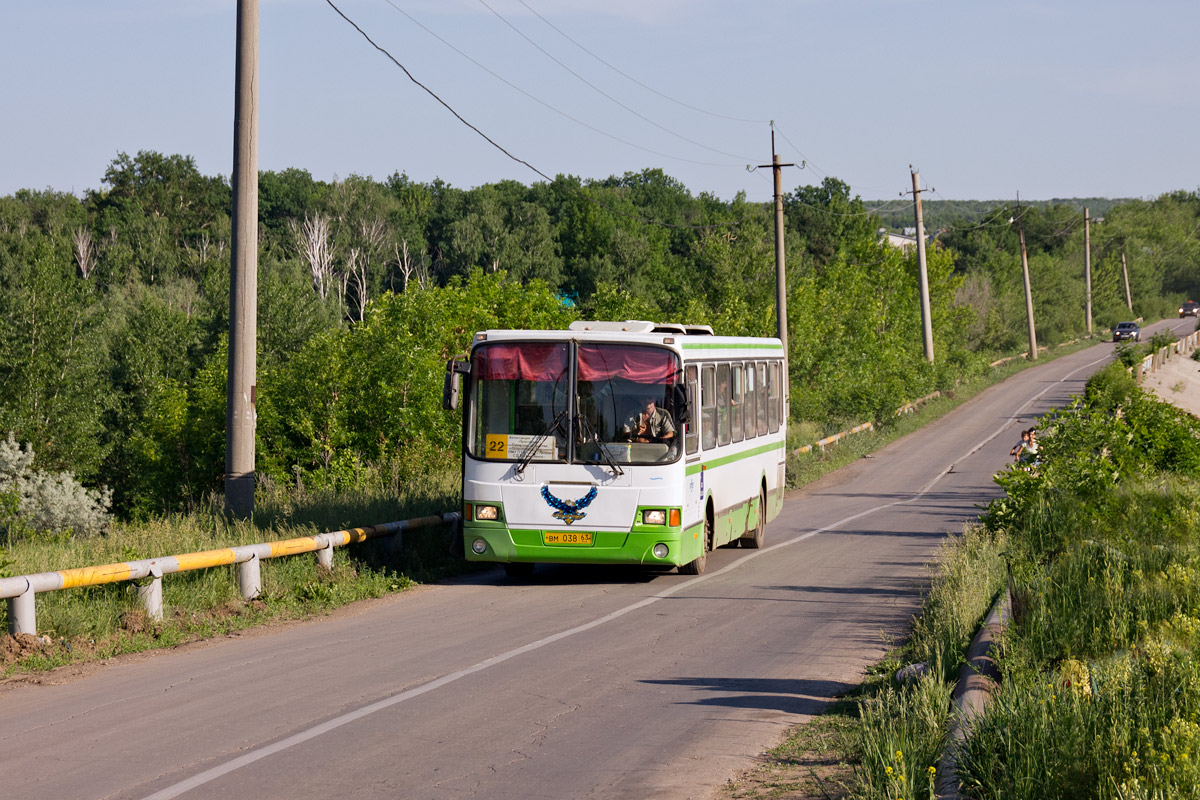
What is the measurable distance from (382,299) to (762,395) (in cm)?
1594

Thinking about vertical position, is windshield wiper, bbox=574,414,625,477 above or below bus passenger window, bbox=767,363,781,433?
below

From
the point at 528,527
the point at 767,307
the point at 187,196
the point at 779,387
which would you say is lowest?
the point at 528,527

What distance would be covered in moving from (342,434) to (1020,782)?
29117mm

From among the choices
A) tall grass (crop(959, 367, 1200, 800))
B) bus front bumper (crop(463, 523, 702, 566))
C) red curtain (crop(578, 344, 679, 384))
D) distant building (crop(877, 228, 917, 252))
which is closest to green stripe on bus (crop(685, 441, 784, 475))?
bus front bumper (crop(463, 523, 702, 566))

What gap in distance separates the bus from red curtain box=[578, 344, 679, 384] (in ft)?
0.04

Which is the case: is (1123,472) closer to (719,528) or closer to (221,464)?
(719,528)

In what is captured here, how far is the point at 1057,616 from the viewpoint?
9.80 meters

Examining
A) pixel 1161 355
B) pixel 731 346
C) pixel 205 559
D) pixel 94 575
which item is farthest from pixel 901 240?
pixel 94 575

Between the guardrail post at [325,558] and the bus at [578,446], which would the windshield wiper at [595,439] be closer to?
the bus at [578,446]

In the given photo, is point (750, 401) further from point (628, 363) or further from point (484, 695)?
point (484, 695)

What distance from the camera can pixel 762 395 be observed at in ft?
65.0

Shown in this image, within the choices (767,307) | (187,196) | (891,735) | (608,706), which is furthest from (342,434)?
(187,196)

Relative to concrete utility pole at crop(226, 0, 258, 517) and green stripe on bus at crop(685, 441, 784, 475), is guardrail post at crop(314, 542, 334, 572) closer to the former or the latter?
concrete utility pole at crop(226, 0, 258, 517)

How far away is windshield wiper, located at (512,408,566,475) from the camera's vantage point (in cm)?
1462
